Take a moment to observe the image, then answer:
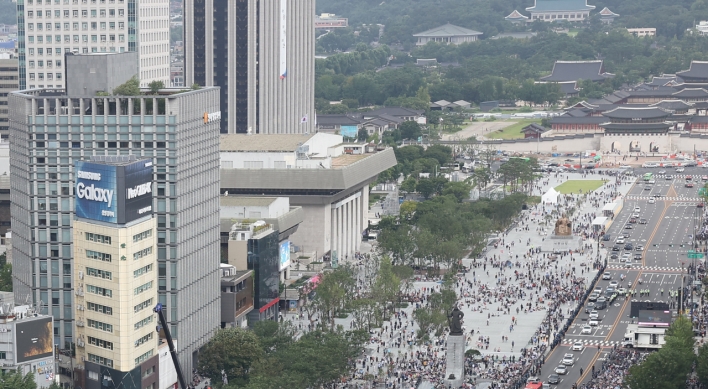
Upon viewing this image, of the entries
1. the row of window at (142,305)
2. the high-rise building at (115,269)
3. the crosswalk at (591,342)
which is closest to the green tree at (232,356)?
the high-rise building at (115,269)

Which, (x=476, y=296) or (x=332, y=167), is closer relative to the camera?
(x=476, y=296)

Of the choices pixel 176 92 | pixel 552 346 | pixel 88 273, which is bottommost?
pixel 552 346

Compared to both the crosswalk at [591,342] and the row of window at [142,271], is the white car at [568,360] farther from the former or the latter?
the row of window at [142,271]

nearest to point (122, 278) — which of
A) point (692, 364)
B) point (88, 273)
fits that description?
point (88, 273)

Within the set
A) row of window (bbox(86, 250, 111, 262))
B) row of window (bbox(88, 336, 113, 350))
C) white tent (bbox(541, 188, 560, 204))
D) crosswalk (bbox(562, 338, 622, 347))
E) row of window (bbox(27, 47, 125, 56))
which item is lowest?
crosswalk (bbox(562, 338, 622, 347))

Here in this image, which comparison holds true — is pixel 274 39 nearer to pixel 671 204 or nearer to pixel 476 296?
pixel 671 204

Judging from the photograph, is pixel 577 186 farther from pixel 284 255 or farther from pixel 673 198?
pixel 284 255

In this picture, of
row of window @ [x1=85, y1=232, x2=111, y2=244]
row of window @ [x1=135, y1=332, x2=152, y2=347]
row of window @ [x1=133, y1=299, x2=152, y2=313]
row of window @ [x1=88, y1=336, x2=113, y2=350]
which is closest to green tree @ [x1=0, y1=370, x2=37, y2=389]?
row of window @ [x1=88, y1=336, x2=113, y2=350]

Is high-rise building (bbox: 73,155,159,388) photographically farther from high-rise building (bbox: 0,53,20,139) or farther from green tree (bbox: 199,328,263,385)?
high-rise building (bbox: 0,53,20,139)
